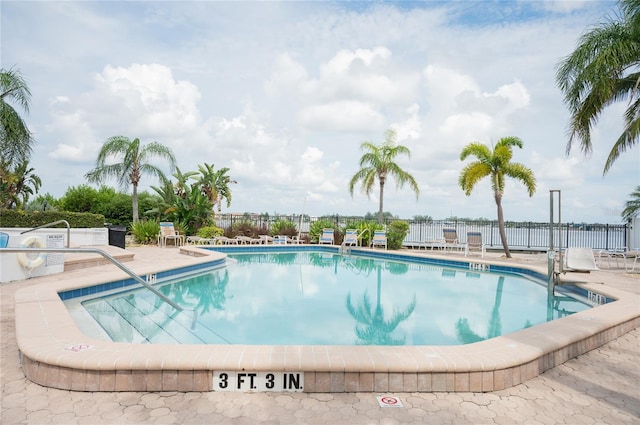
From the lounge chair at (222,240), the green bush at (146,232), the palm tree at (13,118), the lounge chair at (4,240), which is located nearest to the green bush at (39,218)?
the green bush at (146,232)

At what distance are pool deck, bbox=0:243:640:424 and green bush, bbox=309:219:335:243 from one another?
14.3 metres

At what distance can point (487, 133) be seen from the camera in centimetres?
1462

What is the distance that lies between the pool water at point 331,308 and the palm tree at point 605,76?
13.9ft

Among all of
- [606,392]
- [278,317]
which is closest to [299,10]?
[278,317]

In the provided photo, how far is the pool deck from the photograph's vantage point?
281 centimetres

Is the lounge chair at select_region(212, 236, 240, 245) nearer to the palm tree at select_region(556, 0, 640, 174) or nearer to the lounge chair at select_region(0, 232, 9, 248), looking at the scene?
the lounge chair at select_region(0, 232, 9, 248)

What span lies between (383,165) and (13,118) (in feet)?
46.1

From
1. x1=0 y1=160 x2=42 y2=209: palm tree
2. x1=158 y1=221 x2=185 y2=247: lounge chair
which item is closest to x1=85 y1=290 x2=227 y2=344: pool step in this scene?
x1=158 y1=221 x2=185 y2=247: lounge chair

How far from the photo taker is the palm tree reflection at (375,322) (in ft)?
17.3

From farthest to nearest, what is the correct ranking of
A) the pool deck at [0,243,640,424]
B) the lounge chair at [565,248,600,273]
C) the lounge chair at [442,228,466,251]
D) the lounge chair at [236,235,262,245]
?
1. the lounge chair at [236,235,262,245]
2. the lounge chair at [442,228,466,251]
3. the lounge chair at [565,248,600,273]
4. the pool deck at [0,243,640,424]

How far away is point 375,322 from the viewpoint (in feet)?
20.2

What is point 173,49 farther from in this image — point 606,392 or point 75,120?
point 606,392

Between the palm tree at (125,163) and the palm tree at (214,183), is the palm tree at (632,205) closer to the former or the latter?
the palm tree at (214,183)

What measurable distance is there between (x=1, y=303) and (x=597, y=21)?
539 inches
